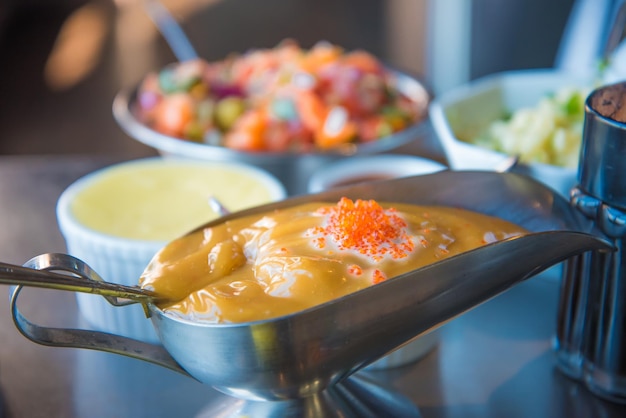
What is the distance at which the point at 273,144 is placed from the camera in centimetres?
164

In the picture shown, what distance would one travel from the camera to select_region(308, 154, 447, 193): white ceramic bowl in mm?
1218

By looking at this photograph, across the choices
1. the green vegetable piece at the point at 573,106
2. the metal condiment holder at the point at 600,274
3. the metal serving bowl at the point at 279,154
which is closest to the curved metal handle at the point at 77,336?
the metal condiment holder at the point at 600,274

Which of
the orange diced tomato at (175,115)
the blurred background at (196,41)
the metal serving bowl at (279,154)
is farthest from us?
the blurred background at (196,41)

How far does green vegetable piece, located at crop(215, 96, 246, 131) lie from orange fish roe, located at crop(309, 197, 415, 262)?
3.39ft

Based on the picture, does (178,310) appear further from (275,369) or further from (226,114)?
(226,114)

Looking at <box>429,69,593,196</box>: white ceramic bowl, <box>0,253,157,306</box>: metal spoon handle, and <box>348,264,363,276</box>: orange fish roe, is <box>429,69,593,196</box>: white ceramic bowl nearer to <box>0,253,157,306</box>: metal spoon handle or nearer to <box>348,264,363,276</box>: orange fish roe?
<box>348,264,363,276</box>: orange fish roe

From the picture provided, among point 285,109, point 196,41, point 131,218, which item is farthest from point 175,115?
point 196,41

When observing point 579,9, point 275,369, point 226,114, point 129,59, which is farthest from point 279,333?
point 129,59

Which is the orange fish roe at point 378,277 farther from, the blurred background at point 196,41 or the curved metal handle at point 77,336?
the blurred background at point 196,41

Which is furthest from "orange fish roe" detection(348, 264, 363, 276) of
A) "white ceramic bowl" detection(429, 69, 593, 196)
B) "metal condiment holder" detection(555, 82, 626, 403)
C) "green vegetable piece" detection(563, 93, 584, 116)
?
"green vegetable piece" detection(563, 93, 584, 116)

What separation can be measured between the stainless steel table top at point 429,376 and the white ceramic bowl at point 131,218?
56 millimetres

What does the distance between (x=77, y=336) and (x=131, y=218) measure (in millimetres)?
389

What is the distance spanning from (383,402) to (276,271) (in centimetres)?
25

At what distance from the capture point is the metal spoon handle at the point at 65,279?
2.08ft
